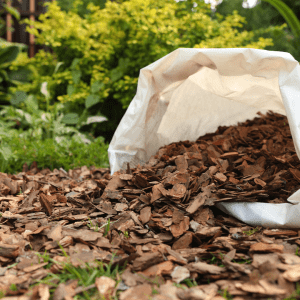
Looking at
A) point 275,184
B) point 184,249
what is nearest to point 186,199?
point 184,249

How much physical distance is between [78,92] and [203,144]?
8.71 ft

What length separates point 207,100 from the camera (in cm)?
277

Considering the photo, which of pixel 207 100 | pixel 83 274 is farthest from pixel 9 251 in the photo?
pixel 207 100

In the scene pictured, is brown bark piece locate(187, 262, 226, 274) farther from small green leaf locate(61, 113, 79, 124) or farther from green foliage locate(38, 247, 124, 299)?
small green leaf locate(61, 113, 79, 124)

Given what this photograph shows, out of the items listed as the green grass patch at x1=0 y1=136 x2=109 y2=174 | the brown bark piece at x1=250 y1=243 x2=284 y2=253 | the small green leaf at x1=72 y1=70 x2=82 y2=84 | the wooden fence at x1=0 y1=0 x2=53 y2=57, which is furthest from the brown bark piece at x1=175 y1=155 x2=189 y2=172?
the wooden fence at x1=0 y1=0 x2=53 y2=57

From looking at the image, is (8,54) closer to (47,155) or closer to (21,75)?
(21,75)

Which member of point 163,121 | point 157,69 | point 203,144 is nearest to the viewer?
point 157,69

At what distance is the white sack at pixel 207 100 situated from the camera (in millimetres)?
1548

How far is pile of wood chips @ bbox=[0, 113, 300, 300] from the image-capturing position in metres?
1.03

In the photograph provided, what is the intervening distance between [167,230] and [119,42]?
Result: 3.52 metres

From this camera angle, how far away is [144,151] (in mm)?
2473

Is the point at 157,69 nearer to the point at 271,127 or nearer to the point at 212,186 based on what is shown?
the point at 212,186

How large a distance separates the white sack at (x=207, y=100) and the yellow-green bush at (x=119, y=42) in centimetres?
117

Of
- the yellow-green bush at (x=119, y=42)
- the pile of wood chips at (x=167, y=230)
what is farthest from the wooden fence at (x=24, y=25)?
the pile of wood chips at (x=167, y=230)
